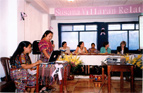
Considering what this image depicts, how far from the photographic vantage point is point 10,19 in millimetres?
4234

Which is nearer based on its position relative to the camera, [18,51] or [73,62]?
[18,51]

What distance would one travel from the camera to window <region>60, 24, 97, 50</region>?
943 cm

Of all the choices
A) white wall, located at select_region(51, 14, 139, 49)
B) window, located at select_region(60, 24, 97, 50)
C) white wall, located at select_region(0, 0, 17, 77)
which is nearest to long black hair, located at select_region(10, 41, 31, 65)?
white wall, located at select_region(0, 0, 17, 77)

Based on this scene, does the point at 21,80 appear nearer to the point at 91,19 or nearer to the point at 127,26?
the point at 91,19

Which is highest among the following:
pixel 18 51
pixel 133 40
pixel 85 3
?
pixel 85 3

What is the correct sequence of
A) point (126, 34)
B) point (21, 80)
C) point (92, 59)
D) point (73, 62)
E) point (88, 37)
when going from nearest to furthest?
point (21, 80) < point (73, 62) < point (92, 59) < point (126, 34) < point (88, 37)

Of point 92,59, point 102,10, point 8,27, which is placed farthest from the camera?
point 102,10

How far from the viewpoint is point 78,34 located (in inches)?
380

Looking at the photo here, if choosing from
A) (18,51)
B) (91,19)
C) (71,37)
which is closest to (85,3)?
(91,19)

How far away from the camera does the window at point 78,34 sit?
943cm

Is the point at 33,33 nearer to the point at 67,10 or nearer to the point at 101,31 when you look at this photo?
the point at 67,10

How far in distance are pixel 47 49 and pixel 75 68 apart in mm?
1930

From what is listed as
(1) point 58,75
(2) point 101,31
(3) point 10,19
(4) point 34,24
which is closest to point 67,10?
(4) point 34,24

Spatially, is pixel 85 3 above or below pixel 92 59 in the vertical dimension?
above
